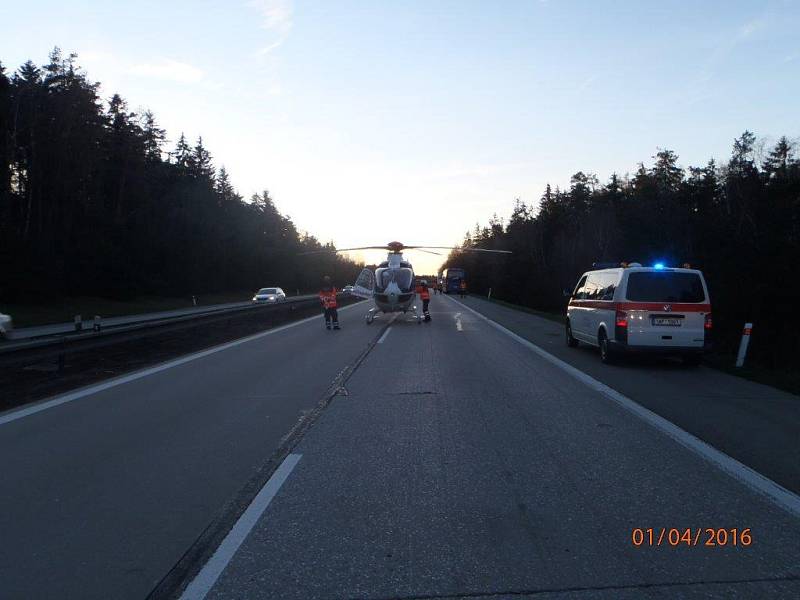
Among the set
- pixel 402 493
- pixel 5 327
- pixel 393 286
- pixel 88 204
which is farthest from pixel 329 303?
pixel 88 204

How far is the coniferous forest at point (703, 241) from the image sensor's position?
20969 millimetres

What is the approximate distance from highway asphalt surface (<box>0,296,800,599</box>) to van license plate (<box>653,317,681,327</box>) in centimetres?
256

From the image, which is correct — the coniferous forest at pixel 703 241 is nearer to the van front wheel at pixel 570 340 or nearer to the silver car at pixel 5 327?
the van front wheel at pixel 570 340

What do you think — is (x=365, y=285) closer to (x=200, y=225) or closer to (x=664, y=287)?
(x=664, y=287)

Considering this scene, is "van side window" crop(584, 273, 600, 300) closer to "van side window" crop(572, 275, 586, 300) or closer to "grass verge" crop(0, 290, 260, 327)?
"van side window" crop(572, 275, 586, 300)

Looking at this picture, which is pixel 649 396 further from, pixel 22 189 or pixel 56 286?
pixel 22 189

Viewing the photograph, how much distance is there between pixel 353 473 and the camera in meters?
6.56

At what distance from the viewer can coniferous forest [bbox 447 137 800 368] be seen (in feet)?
68.8

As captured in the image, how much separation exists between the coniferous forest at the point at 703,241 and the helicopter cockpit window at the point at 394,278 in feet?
35.5

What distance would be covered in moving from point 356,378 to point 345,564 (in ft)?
27.5

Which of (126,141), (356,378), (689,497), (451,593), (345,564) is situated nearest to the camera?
(451,593)

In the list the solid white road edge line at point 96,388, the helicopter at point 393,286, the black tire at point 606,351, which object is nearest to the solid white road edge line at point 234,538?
the solid white road edge line at point 96,388

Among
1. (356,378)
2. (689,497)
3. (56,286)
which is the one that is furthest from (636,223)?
(689,497)

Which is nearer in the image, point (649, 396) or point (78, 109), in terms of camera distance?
point (649, 396)
